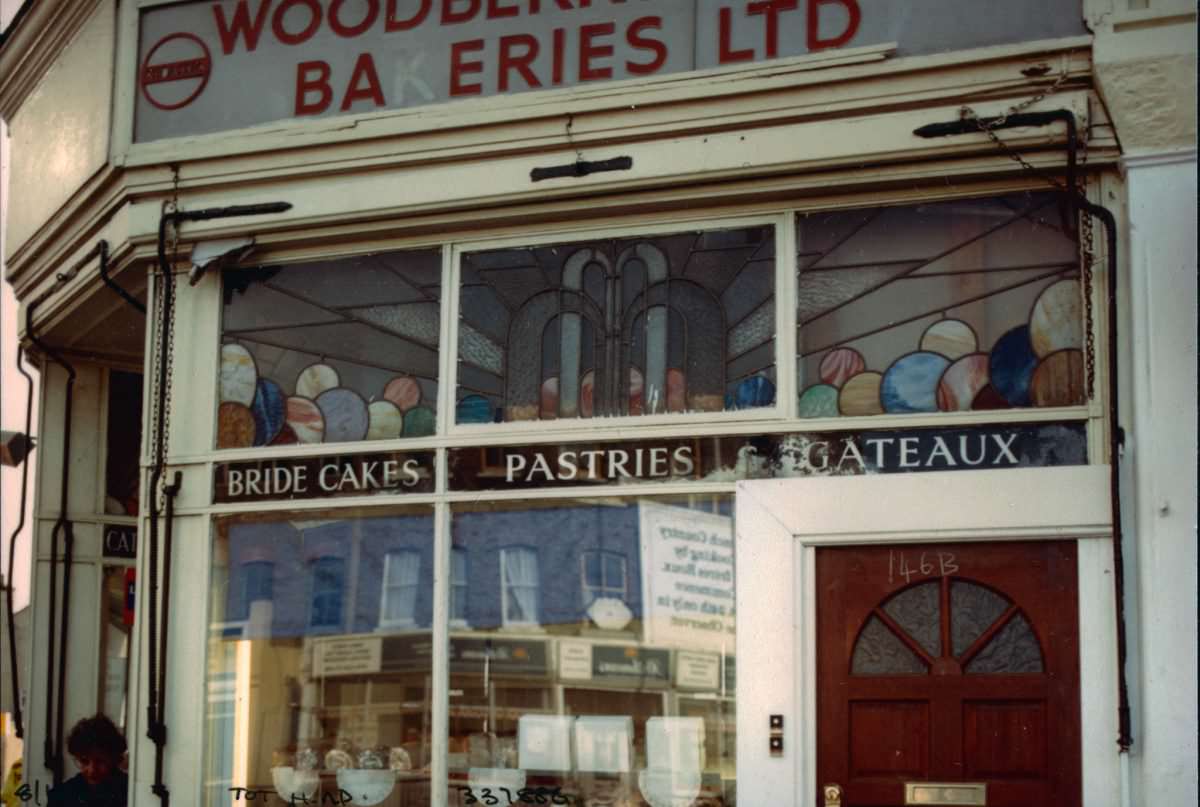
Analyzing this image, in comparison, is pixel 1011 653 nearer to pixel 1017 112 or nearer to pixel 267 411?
pixel 1017 112

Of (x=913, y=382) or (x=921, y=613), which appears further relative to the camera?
(x=913, y=382)

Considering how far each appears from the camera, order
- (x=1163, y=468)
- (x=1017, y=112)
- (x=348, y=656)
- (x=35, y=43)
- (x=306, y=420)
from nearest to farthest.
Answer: (x=1163, y=468) → (x=1017, y=112) → (x=348, y=656) → (x=306, y=420) → (x=35, y=43)

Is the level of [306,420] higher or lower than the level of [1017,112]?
lower

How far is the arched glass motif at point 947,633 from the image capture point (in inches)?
289

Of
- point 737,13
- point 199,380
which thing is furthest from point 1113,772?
point 199,380

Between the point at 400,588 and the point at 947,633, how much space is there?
2.48 m

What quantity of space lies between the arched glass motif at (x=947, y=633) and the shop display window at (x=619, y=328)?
Result: 3.38ft

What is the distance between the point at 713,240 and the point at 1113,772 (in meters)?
2.74

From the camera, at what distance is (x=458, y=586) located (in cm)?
828

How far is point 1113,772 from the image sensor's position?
23.2 feet

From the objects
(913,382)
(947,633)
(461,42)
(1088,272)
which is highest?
(461,42)

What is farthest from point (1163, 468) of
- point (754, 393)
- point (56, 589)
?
point (56, 589)

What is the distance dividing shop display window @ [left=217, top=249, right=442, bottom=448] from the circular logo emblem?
931 mm

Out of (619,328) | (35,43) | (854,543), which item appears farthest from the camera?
(35,43)
